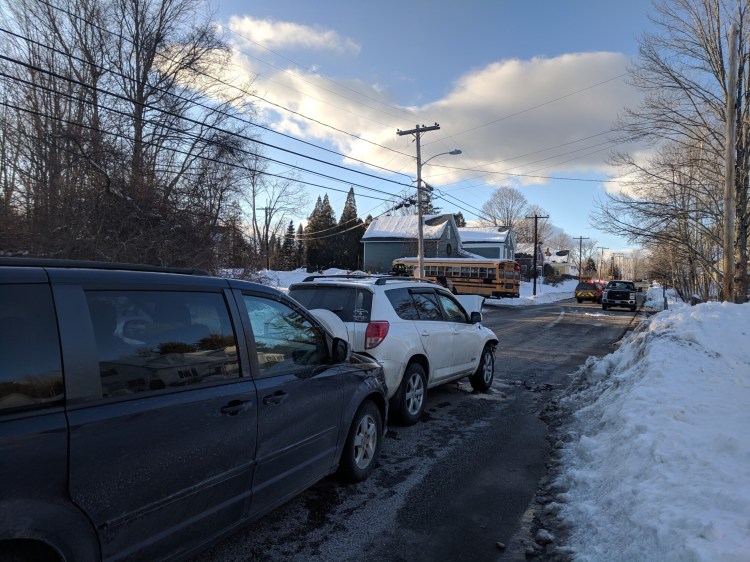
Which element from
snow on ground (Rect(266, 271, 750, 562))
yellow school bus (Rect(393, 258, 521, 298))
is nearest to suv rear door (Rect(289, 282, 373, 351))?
snow on ground (Rect(266, 271, 750, 562))

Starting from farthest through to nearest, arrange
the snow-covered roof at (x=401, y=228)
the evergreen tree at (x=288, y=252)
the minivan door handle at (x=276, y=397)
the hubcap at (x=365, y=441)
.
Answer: the evergreen tree at (x=288, y=252), the snow-covered roof at (x=401, y=228), the hubcap at (x=365, y=441), the minivan door handle at (x=276, y=397)

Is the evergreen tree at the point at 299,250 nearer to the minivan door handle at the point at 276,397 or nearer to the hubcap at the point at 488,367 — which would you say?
the hubcap at the point at 488,367

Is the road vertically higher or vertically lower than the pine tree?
lower

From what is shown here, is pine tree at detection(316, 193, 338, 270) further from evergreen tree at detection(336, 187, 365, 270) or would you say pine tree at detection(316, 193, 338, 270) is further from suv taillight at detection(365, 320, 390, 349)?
suv taillight at detection(365, 320, 390, 349)

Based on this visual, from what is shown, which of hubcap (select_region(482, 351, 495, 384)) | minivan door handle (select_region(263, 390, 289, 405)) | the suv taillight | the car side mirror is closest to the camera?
minivan door handle (select_region(263, 390, 289, 405))

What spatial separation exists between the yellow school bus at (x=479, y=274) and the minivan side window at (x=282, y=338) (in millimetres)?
31486

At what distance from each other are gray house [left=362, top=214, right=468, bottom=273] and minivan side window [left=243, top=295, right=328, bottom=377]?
4749cm

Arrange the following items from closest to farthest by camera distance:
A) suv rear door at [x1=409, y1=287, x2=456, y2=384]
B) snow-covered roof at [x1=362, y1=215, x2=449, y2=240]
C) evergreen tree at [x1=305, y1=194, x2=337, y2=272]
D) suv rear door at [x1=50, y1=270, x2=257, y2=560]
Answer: suv rear door at [x1=50, y1=270, x2=257, y2=560], suv rear door at [x1=409, y1=287, x2=456, y2=384], snow-covered roof at [x1=362, y1=215, x2=449, y2=240], evergreen tree at [x1=305, y1=194, x2=337, y2=272]

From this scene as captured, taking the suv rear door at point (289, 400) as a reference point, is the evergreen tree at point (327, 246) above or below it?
above

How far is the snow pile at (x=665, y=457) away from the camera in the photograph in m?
2.70

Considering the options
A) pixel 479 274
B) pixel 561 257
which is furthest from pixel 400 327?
pixel 561 257

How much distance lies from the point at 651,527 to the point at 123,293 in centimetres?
319

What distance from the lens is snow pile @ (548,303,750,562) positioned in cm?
270

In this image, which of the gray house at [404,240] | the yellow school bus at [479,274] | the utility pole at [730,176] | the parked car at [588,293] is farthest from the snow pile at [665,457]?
the gray house at [404,240]
